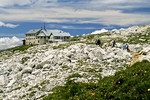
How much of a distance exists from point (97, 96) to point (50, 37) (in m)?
113

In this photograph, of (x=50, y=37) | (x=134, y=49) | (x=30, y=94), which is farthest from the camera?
(x=50, y=37)

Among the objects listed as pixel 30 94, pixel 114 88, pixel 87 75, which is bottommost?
pixel 30 94

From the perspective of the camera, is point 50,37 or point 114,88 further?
point 50,37

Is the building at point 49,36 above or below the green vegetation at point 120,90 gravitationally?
above

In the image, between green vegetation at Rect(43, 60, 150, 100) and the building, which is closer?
green vegetation at Rect(43, 60, 150, 100)

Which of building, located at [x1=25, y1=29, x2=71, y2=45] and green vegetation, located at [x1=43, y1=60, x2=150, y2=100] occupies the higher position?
building, located at [x1=25, y1=29, x2=71, y2=45]

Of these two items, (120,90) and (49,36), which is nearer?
(120,90)

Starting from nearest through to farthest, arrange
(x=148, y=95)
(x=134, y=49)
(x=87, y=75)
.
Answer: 1. (x=148, y=95)
2. (x=87, y=75)
3. (x=134, y=49)

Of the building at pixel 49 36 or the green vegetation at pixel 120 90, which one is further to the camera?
the building at pixel 49 36

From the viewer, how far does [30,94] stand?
18.6 metres

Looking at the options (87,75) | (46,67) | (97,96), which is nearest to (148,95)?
(97,96)

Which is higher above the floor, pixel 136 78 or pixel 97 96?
pixel 136 78

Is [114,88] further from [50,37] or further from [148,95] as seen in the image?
[50,37]

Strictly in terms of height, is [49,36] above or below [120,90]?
above
